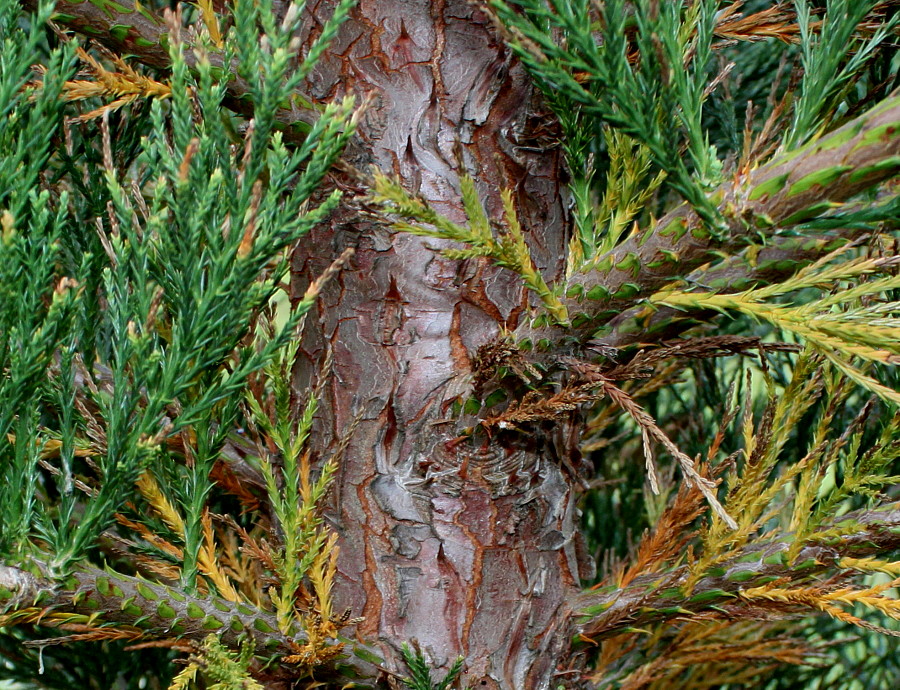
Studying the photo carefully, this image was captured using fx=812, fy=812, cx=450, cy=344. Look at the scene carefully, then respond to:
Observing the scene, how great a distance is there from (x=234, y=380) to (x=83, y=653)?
1.23m

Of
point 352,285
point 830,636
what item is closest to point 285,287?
point 352,285

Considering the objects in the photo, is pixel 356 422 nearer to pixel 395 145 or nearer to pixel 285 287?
pixel 285 287

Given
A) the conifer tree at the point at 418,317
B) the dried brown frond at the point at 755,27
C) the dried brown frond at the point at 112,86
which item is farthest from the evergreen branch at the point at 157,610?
the dried brown frond at the point at 755,27

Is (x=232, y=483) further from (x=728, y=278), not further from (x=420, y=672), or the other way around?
(x=728, y=278)

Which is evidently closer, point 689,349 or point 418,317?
point 689,349

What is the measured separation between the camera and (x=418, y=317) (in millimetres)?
1389

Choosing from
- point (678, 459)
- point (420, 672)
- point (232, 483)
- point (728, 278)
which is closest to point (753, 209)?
point (728, 278)

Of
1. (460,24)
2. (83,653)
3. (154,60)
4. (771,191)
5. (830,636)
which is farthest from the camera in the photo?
(830,636)

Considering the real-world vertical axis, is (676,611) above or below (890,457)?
below

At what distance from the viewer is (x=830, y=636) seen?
221 centimetres

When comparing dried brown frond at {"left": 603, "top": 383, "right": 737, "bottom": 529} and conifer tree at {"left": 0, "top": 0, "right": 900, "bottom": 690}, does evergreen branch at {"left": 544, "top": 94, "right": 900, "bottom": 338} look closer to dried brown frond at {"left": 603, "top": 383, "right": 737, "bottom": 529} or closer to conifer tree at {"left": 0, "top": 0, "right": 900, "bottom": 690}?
conifer tree at {"left": 0, "top": 0, "right": 900, "bottom": 690}

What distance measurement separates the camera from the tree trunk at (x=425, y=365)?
1.38 metres

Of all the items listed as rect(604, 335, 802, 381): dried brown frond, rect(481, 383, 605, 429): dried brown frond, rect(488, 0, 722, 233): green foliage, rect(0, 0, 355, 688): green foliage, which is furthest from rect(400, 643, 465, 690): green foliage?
rect(488, 0, 722, 233): green foliage

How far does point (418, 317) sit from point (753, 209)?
0.59 metres
